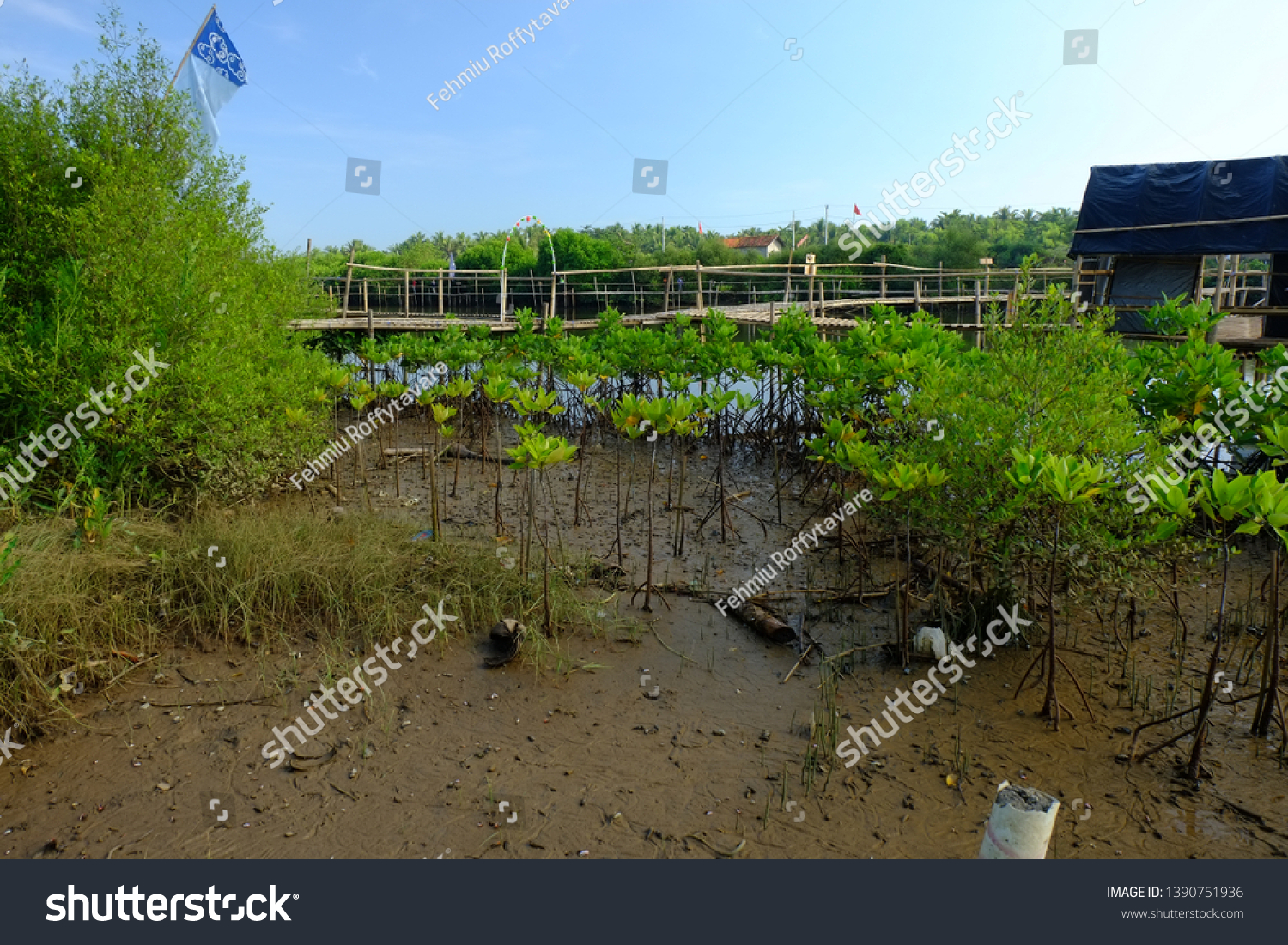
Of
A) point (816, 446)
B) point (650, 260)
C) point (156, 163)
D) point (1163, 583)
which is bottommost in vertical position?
point (1163, 583)

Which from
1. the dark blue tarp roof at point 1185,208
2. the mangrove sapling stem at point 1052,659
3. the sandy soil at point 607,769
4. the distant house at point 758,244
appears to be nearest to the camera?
the sandy soil at point 607,769

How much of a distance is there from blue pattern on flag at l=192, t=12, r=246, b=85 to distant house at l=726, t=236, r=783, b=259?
2762 cm

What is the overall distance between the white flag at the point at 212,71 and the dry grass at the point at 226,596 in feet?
17.2

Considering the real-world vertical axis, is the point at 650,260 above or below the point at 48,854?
above

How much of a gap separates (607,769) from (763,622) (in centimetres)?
142

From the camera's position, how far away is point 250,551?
3932 mm

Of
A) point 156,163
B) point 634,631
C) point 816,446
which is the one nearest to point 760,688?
point 634,631

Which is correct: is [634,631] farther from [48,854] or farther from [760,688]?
[48,854]

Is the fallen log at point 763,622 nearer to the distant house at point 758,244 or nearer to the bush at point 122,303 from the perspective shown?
the bush at point 122,303

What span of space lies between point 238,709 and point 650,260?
25.0 meters

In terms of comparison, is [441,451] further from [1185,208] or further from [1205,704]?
[1185,208]

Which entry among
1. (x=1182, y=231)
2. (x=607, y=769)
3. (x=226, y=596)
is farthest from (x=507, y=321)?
(x=607, y=769)

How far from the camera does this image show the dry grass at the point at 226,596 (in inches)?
124

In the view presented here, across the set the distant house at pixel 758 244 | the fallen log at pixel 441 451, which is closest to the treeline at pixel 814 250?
the distant house at pixel 758 244
